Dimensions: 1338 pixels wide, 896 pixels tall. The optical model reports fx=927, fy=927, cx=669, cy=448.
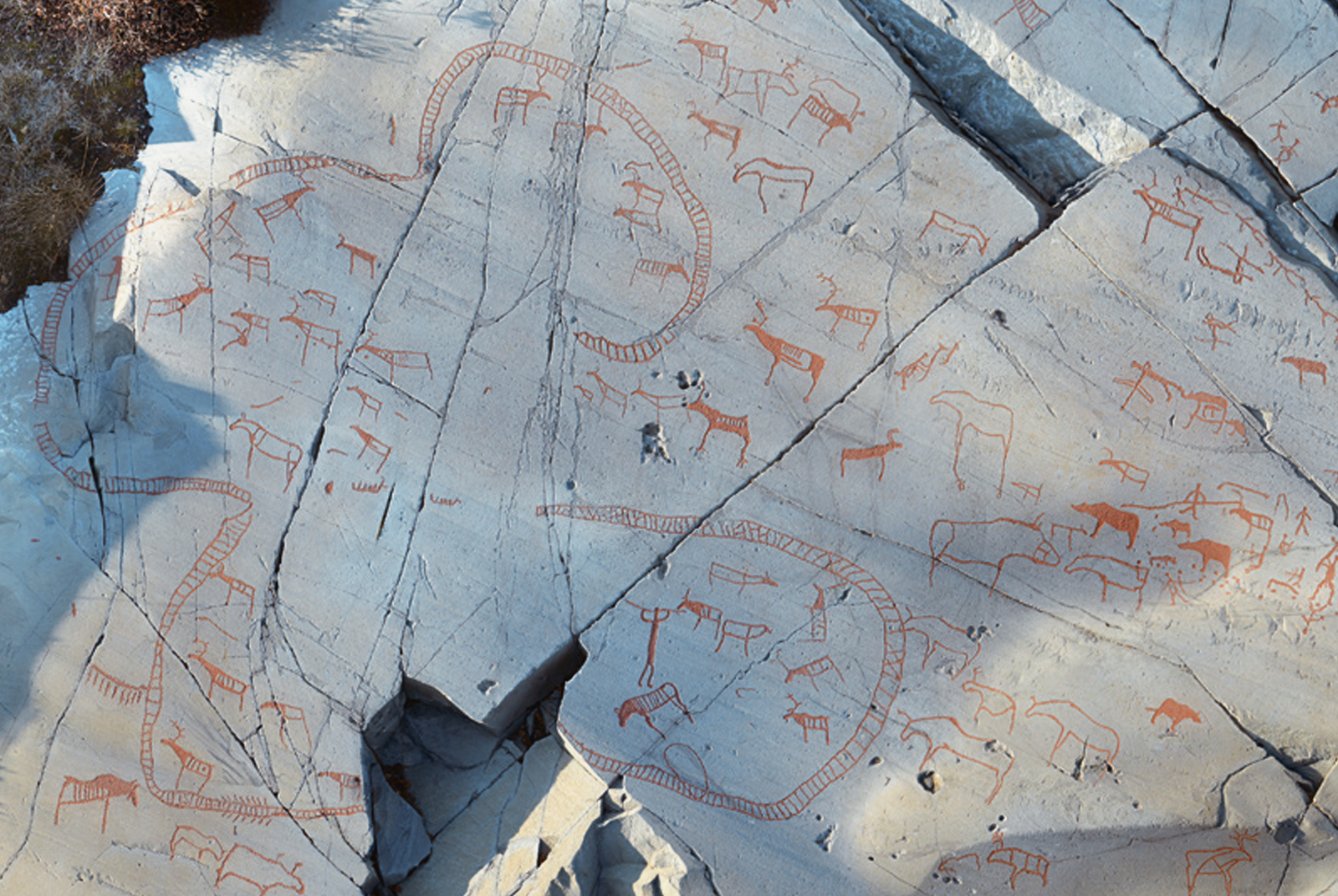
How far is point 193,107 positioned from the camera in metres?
4.55

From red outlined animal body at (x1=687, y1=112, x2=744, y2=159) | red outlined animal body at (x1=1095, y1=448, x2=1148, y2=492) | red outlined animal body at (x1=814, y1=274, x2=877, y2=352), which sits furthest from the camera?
red outlined animal body at (x1=687, y1=112, x2=744, y2=159)

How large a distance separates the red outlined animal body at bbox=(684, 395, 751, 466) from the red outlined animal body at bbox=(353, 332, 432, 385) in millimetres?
1224

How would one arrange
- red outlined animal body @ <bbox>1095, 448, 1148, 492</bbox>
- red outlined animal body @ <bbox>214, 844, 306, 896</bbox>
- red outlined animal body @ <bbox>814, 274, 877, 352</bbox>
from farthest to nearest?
1. red outlined animal body @ <bbox>814, 274, 877, 352</bbox>
2. red outlined animal body @ <bbox>1095, 448, 1148, 492</bbox>
3. red outlined animal body @ <bbox>214, 844, 306, 896</bbox>

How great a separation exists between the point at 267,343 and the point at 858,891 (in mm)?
3646

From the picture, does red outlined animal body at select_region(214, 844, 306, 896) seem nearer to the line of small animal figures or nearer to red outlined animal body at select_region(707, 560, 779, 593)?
the line of small animal figures

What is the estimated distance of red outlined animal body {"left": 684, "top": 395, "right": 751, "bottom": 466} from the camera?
14.0ft

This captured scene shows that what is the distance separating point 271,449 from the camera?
4.27m

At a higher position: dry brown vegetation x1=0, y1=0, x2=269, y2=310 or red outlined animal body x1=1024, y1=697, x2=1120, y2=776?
dry brown vegetation x1=0, y1=0, x2=269, y2=310

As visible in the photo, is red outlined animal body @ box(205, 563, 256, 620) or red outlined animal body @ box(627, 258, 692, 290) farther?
red outlined animal body @ box(627, 258, 692, 290)

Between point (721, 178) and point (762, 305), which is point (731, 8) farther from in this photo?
point (762, 305)

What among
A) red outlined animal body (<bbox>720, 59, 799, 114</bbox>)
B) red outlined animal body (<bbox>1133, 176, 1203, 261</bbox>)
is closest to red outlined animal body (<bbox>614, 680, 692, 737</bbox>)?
red outlined animal body (<bbox>720, 59, 799, 114</bbox>)

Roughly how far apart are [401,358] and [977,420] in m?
2.68

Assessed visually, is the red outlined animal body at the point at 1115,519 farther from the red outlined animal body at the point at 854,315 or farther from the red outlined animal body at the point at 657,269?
the red outlined animal body at the point at 657,269

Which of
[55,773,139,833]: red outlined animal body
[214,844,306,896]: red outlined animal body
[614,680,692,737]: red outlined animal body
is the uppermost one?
[614,680,692,737]: red outlined animal body
